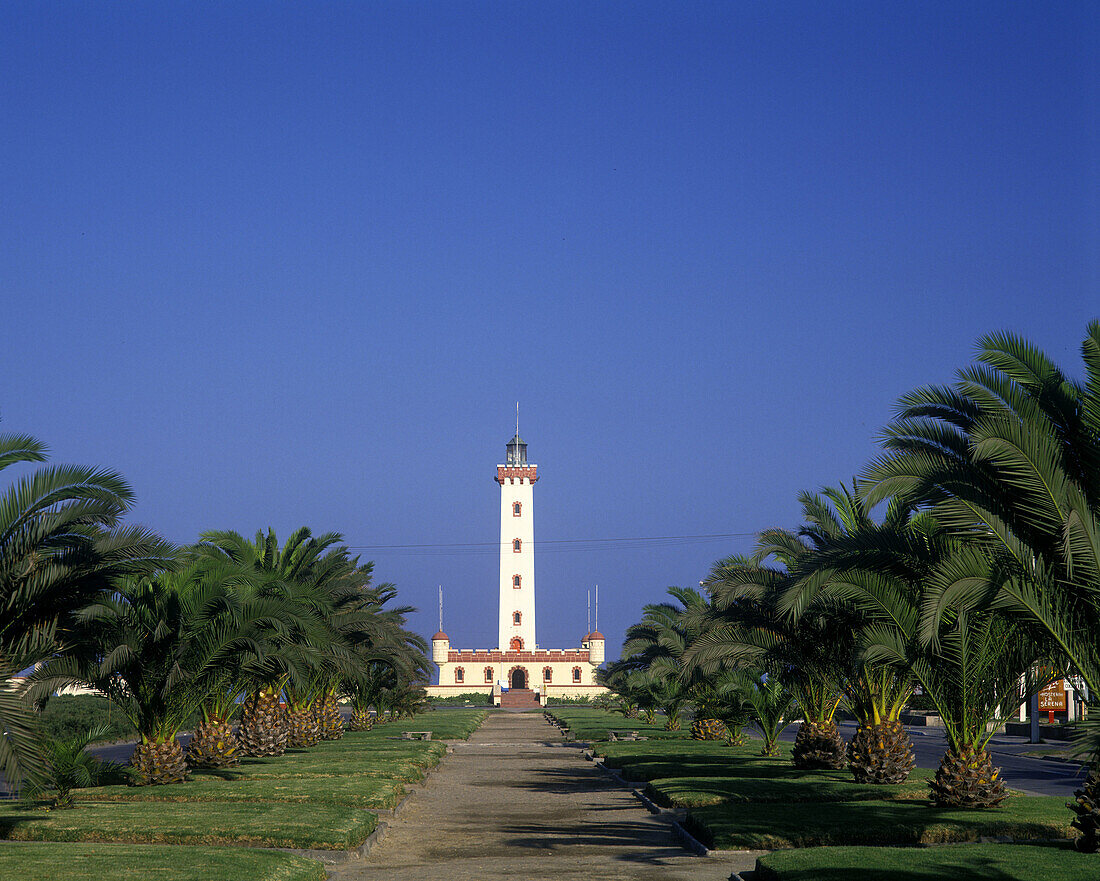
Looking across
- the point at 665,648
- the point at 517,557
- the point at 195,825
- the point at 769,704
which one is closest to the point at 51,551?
the point at 195,825

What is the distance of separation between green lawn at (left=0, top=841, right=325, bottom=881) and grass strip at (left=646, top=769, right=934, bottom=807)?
879 centimetres

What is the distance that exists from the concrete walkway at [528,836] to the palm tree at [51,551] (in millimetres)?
5877

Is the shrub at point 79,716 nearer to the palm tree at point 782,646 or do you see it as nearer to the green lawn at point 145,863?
the palm tree at point 782,646

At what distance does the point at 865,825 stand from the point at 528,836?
5256 mm

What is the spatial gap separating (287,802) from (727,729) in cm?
2113

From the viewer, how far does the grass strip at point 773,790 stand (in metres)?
21.3

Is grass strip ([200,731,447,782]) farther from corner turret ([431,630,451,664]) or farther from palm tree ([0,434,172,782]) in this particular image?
corner turret ([431,630,451,664])

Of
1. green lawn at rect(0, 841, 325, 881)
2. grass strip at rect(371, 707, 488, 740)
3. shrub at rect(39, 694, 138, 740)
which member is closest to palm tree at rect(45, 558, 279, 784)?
green lawn at rect(0, 841, 325, 881)

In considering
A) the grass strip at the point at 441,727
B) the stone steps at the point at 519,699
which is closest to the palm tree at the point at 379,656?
the grass strip at the point at 441,727

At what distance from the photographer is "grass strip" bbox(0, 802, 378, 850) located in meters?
16.7

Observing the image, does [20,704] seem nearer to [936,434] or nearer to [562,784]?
[936,434]

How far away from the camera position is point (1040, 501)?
13828 millimetres

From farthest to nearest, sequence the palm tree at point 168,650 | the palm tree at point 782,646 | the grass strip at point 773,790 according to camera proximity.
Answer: the palm tree at point 782,646, the palm tree at point 168,650, the grass strip at point 773,790

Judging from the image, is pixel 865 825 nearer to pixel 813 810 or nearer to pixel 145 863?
pixel 813 810
